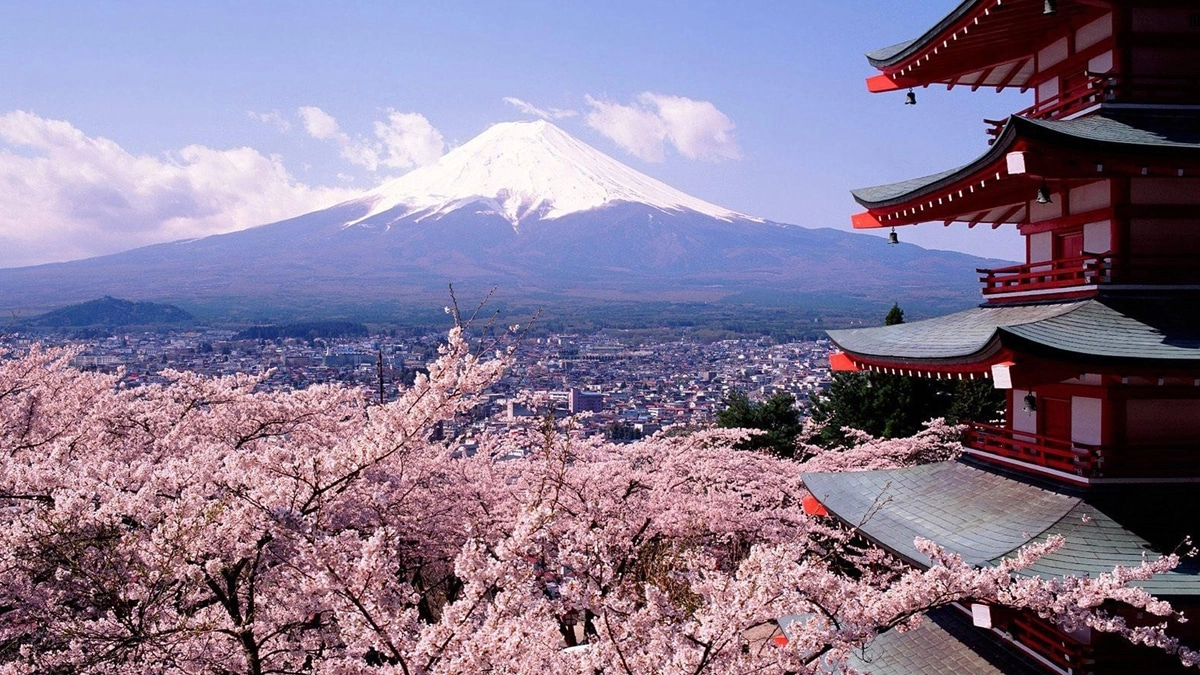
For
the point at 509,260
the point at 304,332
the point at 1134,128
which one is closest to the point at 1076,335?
the point at 1134,128

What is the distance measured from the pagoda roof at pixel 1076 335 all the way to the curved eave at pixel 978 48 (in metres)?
2.16

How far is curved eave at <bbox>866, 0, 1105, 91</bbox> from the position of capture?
587 centimetres

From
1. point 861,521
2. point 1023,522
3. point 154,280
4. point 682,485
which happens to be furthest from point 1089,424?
point 154,280

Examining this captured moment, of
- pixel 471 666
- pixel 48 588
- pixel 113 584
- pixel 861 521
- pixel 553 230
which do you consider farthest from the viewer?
pixel 553 230

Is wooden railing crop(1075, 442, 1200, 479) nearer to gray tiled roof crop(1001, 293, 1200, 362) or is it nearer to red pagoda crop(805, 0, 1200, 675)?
red pagoda crop(805, 0, 1200, 675)

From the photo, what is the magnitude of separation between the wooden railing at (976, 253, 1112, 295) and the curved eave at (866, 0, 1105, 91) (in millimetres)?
1815

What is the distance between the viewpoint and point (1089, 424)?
5336mm

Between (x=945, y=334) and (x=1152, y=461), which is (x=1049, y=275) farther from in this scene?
(x=1152, y=461)

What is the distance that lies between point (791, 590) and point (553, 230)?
125886 millimetres

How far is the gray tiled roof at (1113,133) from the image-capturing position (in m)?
4.82

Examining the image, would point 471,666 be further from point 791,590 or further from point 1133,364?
point 1133,364

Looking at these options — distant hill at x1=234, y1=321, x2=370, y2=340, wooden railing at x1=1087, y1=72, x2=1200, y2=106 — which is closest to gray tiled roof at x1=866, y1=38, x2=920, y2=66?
wooden railing at x1=1087, y1=72, x2=1200, y2=106

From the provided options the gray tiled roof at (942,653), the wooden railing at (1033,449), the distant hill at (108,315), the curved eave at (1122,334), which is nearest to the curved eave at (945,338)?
the curved eave at (1122,334)

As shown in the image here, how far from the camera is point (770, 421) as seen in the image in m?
17.9
